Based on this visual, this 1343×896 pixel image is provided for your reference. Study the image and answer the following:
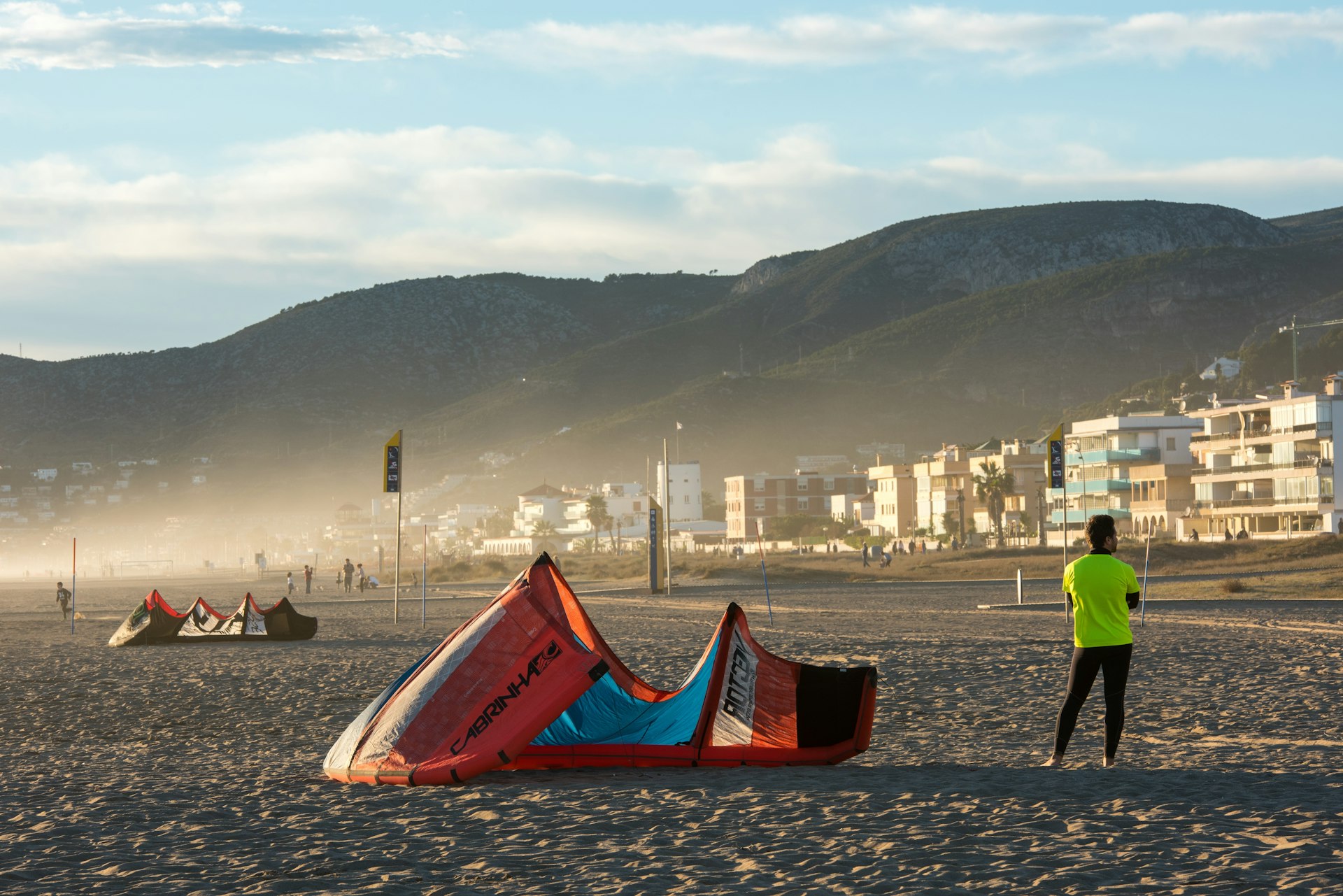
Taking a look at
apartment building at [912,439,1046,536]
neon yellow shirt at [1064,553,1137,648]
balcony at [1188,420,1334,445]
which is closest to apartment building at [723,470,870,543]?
apartment building at [912,439,1046,536]

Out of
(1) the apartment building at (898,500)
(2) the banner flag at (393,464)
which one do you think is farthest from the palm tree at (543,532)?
(2) the banner flag at (393,464)

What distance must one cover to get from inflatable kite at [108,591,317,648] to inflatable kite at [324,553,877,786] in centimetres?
1731

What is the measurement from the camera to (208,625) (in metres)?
27.1

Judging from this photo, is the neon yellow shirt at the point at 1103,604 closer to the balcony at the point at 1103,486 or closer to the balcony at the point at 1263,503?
the balcony at the point at 1263,503

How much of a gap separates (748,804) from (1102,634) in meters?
2.61

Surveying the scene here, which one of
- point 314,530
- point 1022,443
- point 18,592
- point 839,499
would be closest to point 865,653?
point 18,592

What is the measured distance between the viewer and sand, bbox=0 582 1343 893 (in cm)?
663

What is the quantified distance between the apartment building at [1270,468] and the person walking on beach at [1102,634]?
69099 mm

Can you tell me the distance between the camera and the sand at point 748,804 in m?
6.63

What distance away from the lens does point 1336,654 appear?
1778 cm

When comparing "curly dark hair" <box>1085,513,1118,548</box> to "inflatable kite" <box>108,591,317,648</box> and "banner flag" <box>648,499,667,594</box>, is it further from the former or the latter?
"banner flag" <box>648,499,667,594</box>

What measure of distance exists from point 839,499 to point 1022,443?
97.0ft

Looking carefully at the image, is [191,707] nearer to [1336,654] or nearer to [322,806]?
[322,806]

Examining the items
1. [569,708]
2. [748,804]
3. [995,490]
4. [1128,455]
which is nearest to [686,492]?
[995,490]
